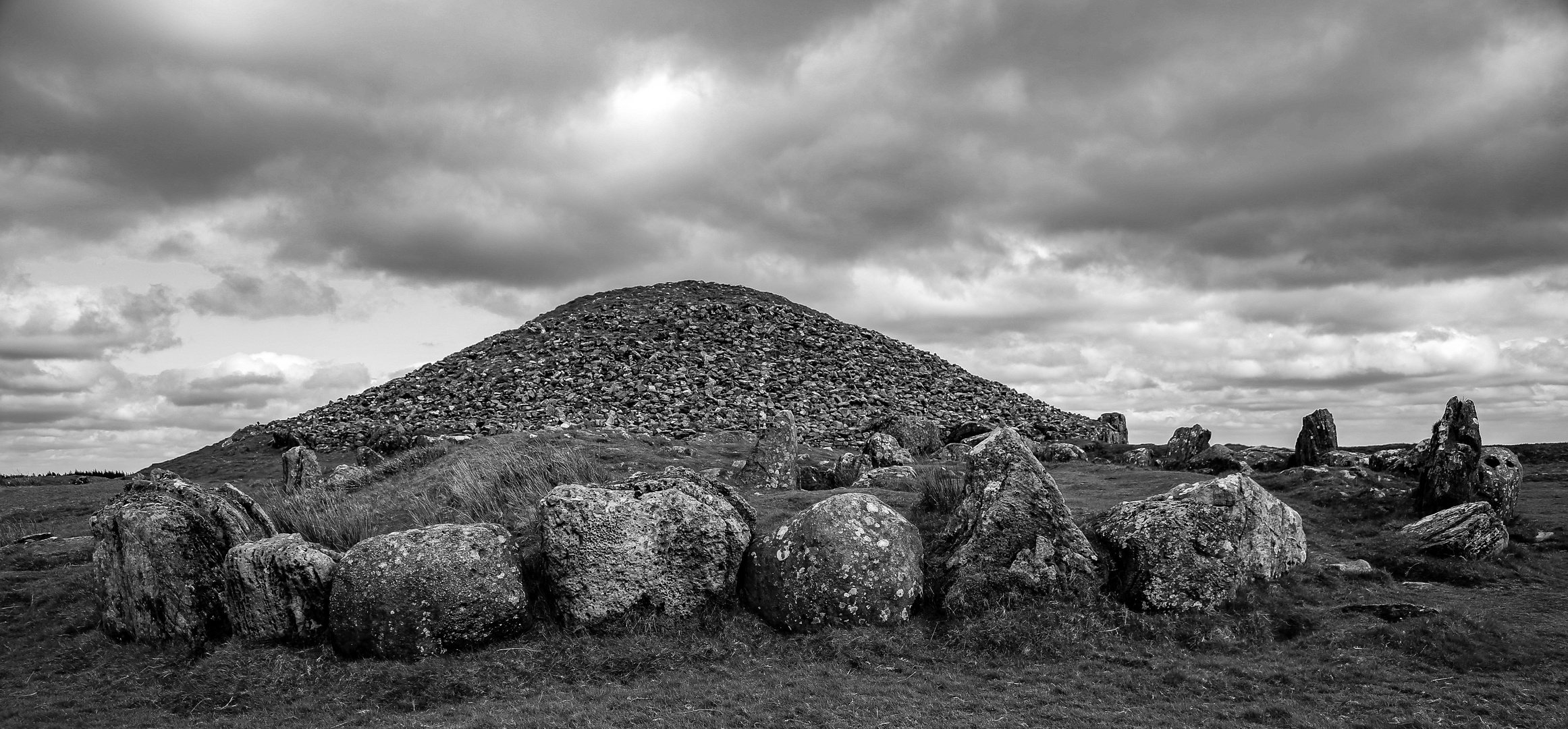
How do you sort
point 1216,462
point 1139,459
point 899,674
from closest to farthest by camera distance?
point 899,674
point 1216,462
point 1139,459

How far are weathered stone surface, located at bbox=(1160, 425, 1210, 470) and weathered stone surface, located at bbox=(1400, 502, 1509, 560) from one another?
16.7m

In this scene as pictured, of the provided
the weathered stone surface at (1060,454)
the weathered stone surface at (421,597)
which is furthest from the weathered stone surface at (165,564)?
the weathered stone surface at (1060,454)

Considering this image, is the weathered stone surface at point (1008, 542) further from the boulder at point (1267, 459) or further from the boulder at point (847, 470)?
the boulder at point (1267, 459)

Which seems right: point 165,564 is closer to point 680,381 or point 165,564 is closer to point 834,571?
point 834,571

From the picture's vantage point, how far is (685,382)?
54969 millimetres

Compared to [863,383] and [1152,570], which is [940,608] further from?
[863,383]

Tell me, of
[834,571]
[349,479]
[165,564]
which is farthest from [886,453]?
[165,564]

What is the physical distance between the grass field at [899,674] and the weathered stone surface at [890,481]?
9428 mm

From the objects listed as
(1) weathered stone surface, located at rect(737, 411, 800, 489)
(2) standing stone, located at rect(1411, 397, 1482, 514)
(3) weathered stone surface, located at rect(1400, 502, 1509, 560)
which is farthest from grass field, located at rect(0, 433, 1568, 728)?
(1) weathered stone surface, located at rect(737, 411, 800, 489)

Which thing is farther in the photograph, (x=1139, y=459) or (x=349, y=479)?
(x=1139, y=459)

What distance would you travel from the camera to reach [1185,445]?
3969cm

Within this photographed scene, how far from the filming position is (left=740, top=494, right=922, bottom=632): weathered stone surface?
13773mm

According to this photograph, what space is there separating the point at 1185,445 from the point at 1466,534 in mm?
20025

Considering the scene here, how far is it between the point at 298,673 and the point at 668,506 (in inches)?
239
